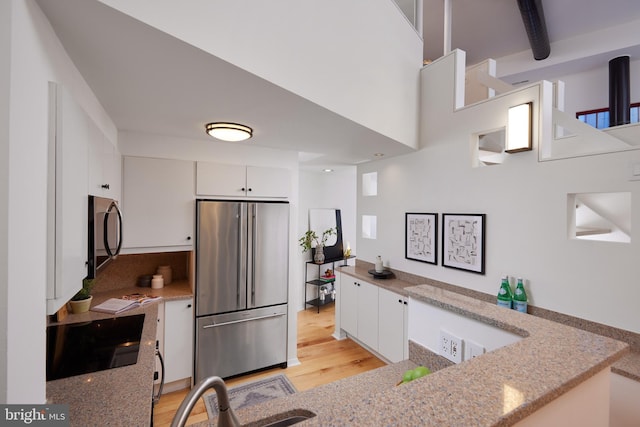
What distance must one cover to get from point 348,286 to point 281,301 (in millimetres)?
997

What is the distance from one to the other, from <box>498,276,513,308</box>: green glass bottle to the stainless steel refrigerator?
1.96m

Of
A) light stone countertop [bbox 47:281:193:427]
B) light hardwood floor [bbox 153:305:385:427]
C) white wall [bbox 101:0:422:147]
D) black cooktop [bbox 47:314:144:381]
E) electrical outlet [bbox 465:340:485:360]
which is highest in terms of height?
white wall [bbox 101:0:422:147]

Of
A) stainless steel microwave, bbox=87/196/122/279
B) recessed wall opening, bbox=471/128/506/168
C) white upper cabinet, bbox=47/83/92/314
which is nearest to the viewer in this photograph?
white upper cabinet, bbox=47/83/92/314

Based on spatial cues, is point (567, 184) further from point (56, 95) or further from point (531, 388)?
point (56, 95)

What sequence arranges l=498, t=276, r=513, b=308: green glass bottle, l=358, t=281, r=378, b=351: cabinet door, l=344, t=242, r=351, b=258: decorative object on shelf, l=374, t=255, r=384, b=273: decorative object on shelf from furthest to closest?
l=344, t=242, r=351, b=258: decorative object on shelf < l=374, t=255, r=384, b=273: decorative object on shelf < l=358, t=281, r=378, b=351: cabinet door < l=498, t=276, r=513, b=308: green glass bottle

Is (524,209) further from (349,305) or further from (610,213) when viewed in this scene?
(349,305)

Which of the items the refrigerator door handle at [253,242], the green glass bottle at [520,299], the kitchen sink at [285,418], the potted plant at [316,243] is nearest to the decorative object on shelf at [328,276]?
the potted plant at [316,243]

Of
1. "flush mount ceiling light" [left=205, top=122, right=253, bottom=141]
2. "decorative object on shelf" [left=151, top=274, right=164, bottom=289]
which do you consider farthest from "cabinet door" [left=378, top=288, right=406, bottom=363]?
"decorative object on shelf" [left=151, top=274, right=164, bottom=289]

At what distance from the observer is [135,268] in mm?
2896

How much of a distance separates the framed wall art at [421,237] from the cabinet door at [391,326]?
1.59 feet

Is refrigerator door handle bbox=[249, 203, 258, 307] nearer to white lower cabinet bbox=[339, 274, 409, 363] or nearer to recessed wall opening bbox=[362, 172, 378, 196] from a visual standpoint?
white lower cabinet bbox=[339, 274, 409, 363]

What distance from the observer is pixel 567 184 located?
2008mm

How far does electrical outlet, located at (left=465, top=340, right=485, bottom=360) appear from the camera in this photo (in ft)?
3.69

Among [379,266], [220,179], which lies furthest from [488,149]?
[220,179]
